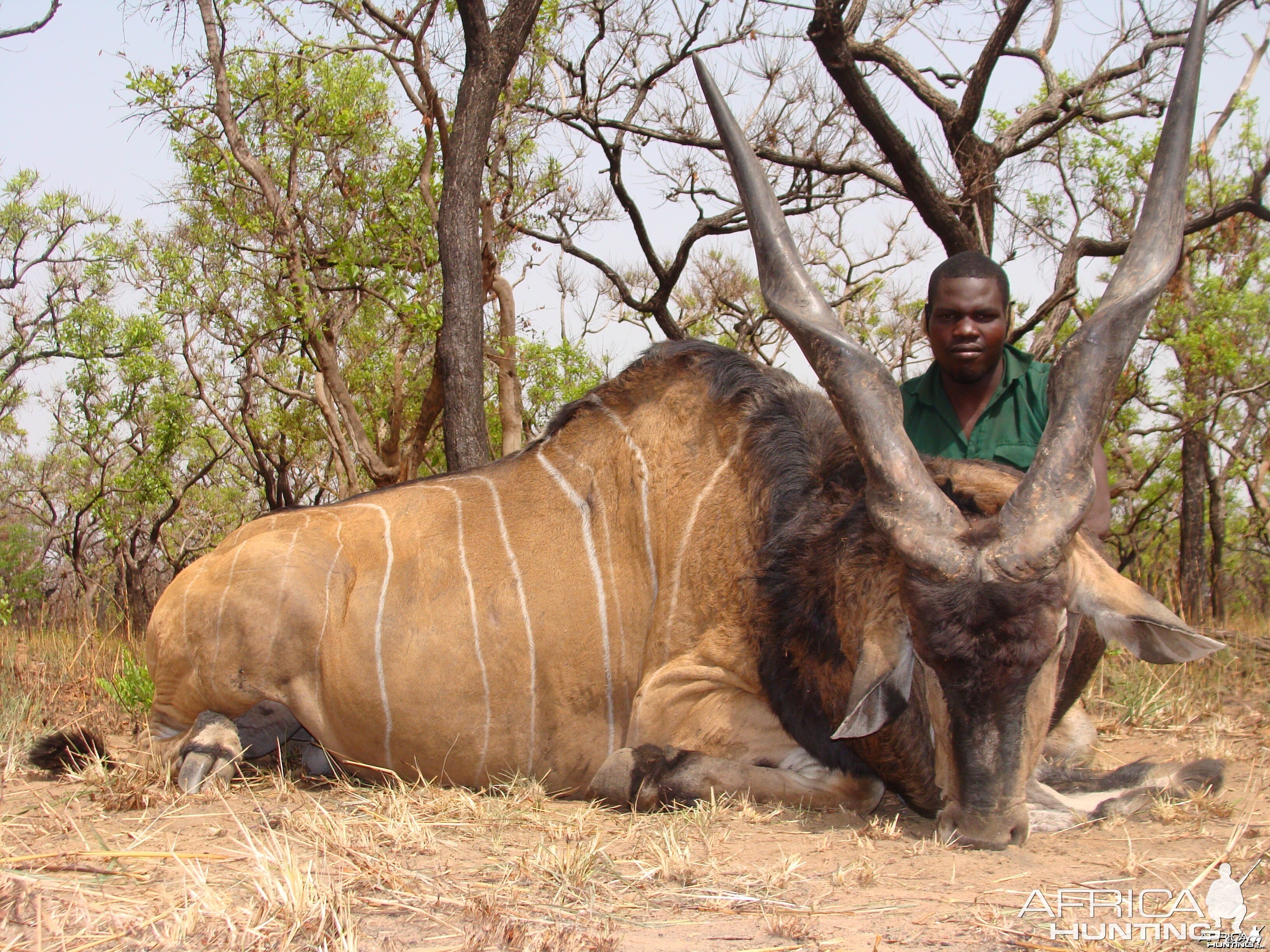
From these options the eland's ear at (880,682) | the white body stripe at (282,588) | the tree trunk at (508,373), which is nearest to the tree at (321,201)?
the tree trunk at (508,373)

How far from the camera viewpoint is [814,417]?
3.23 m

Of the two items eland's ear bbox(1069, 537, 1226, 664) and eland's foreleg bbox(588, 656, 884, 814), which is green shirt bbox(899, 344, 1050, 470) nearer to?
eland's ear bbox(1069, 537, 1226, 664)

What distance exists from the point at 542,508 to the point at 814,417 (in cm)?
91

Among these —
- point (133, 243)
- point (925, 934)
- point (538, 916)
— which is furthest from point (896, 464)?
point (133, 243)

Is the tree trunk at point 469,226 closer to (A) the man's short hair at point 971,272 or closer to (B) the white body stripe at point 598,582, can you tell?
(B) the white body stripe at point 598,582

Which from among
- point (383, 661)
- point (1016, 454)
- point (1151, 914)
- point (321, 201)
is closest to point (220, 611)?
point (383, 661)

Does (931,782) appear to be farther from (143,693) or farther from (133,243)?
(133,243)

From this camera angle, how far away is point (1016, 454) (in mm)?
3434

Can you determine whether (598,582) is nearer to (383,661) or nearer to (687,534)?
(687,534)

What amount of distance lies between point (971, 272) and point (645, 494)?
4.47ft

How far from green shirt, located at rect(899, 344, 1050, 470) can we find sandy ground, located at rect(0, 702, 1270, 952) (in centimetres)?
121

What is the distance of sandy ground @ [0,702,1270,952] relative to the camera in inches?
71.5

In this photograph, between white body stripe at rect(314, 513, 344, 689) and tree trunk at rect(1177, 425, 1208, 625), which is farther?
tree trunk at rect(1177, 425, 1208, 625)

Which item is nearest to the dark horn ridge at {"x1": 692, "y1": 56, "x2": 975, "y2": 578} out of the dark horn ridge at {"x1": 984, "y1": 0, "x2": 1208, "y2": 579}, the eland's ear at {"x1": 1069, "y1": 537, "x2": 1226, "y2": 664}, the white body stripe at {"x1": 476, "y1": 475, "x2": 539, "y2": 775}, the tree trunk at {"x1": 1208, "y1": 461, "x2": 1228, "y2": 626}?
the dark horn ridge at {"x1": 984, "y1": 0, "x2": 1208, "y2": 579}
